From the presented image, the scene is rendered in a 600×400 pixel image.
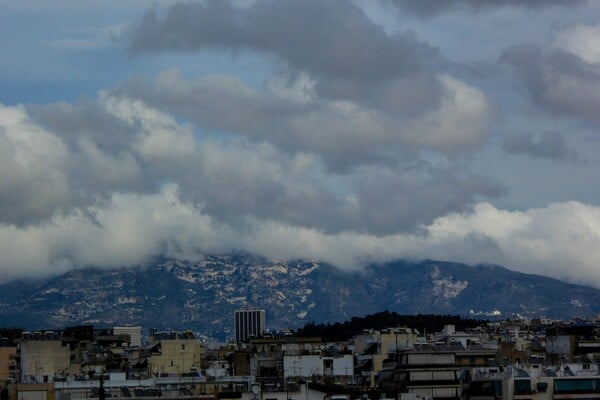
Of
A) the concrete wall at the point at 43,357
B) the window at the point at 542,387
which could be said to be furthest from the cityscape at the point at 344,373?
the concrete wall at the point at 43,357

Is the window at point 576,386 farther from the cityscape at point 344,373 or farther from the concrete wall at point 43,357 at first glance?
the concrete wall at point 43,357

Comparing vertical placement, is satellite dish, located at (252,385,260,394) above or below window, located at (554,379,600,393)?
above

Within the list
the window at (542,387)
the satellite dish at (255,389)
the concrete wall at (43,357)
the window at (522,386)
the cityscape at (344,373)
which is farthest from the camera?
the concrete wall at (43,357)

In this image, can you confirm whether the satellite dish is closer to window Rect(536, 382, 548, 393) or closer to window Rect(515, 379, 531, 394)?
window Rect(515, 379, 531, 394)

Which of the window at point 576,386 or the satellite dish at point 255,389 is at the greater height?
the satellite dish at point 255,389

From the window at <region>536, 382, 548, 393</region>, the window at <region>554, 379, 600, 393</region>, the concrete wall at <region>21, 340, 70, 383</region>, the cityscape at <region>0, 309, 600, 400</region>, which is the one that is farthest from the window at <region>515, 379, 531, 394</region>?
the concrete wall at <region>21, 340, 70, 383</region>

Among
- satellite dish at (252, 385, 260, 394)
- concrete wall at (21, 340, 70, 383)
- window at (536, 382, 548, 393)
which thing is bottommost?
window at (536, 382, 548, 393)

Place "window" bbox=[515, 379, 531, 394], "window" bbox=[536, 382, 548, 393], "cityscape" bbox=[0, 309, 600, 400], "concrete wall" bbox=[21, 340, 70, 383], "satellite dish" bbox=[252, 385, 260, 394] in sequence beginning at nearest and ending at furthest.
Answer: "window" bbox=[515, 379, 531, 394] < "window" bbox=[536, 382, 548, 393] < "cityscape" bbox=[0, 309, 600, 400] < "satellite dish" bbox=[252, 385, 260, 394] < "concrete wall" bbox=[21, 340, 70, 383]

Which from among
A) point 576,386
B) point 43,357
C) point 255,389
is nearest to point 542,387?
point 576,386

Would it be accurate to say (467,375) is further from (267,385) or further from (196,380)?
(196,380)

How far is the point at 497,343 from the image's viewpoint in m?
187

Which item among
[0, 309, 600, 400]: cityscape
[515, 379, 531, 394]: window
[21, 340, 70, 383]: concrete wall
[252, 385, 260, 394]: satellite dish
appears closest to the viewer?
[515, 379, 531, 394]: window

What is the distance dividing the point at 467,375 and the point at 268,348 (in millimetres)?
74645

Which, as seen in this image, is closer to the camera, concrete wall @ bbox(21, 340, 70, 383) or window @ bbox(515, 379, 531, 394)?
window @ bbox(515, 379, 531, 394)
